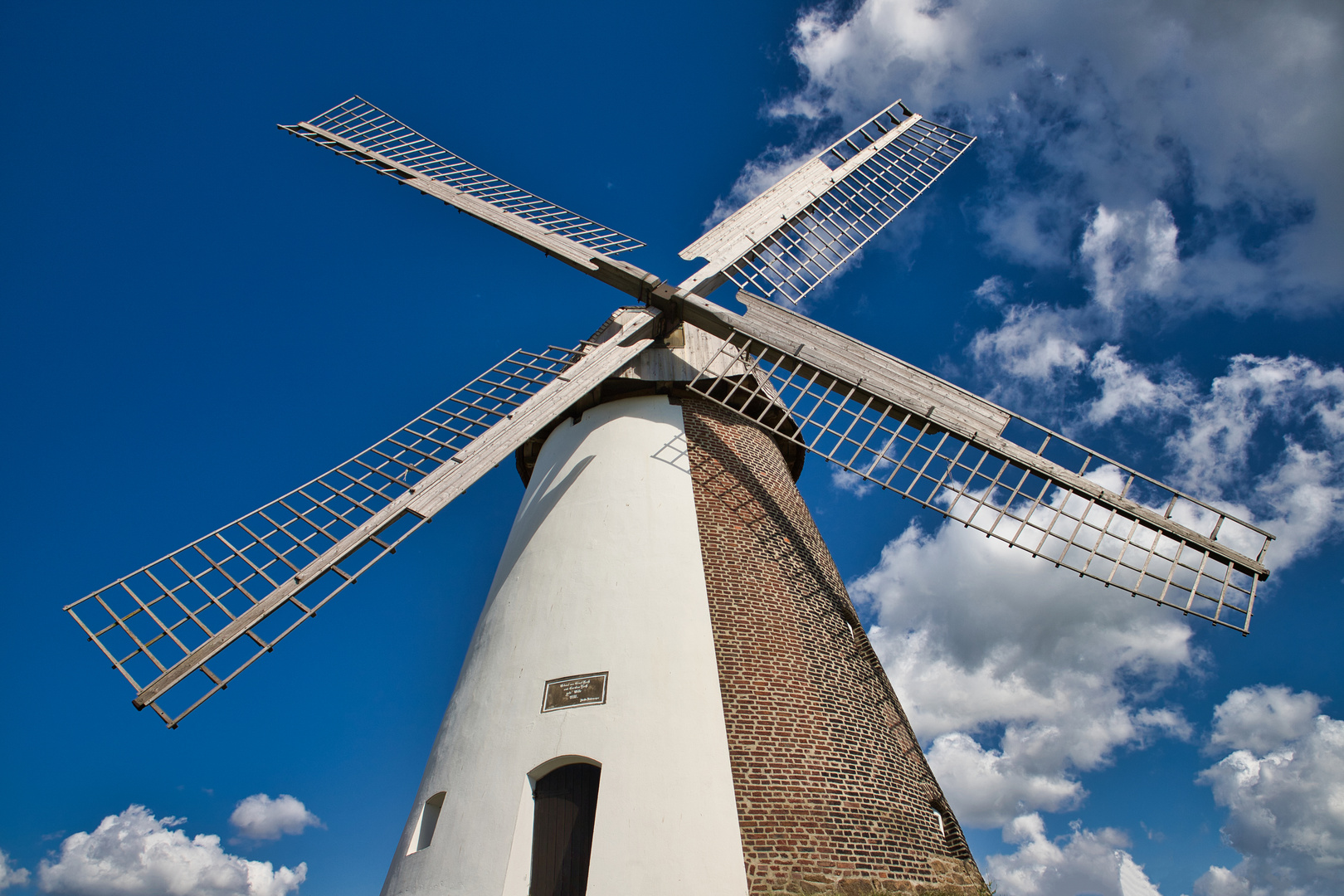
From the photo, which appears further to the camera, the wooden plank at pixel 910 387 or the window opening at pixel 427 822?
the wooden plank at pixel 910 387

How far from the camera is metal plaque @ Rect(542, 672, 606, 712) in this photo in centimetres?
618

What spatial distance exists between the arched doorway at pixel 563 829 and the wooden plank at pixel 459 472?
2797 mm

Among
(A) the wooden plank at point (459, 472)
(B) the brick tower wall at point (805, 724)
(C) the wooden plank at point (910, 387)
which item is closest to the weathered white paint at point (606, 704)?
(B) the brick tower wall at point (805, 724)

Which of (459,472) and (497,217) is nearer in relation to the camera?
(459,472)

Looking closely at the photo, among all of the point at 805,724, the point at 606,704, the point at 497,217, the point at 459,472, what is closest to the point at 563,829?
the point at 606,704

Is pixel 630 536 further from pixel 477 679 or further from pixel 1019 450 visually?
pixel 1019 450

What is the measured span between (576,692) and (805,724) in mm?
2031

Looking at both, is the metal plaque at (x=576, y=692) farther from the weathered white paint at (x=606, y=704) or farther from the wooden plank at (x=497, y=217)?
the wooden plank at (x=497, y=217)

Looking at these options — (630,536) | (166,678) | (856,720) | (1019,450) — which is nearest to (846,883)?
(856,720)

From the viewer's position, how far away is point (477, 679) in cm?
701

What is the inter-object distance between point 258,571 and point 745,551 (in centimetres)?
468

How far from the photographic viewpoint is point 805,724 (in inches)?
246

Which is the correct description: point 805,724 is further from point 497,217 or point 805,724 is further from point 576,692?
point 497,217

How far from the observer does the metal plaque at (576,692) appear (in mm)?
6177
